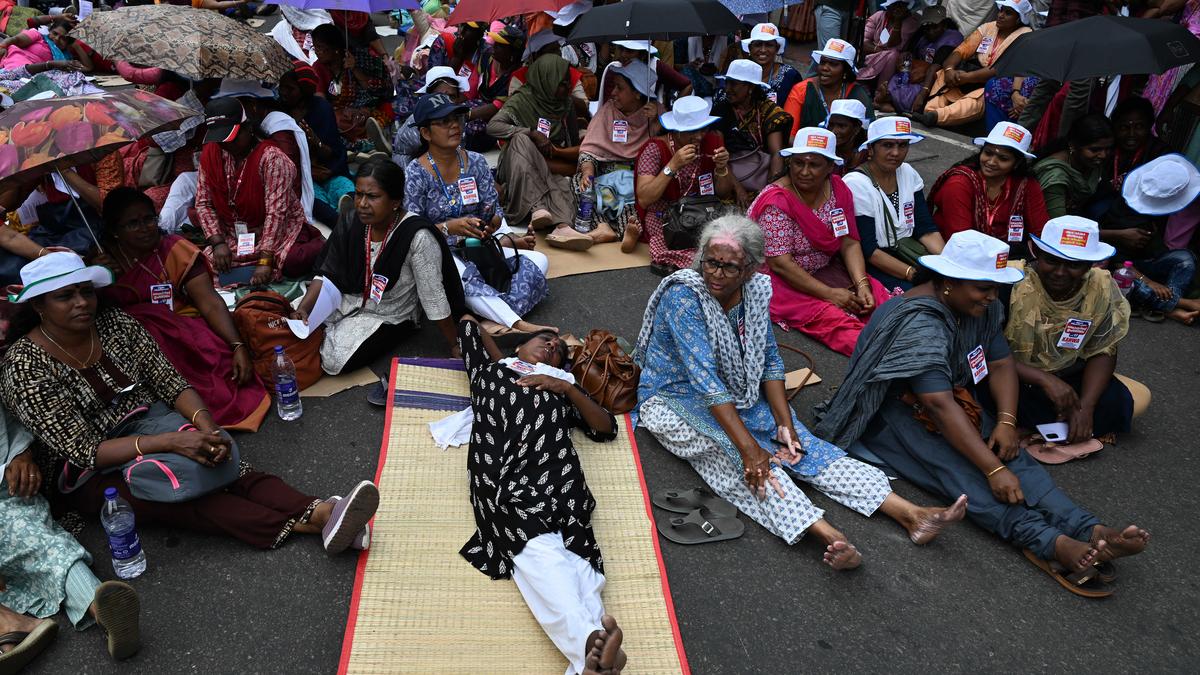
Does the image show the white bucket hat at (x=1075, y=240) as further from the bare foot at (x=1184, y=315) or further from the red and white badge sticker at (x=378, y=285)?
the red and white badge sticker at (x=378, y=285)

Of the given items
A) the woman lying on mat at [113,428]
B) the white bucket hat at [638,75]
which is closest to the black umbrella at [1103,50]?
the white bucket hat at [638,75]

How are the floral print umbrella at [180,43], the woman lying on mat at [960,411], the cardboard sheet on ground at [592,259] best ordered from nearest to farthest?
the woman lying on mat at [960,411], the floral print umbrella at [180,43], the cardboard sheet on ground at [592,259]

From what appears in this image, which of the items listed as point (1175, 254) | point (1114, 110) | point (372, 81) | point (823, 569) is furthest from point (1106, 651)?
point (372, 81)

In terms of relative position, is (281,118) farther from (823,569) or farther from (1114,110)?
(1114,110)

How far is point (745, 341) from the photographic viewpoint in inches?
151

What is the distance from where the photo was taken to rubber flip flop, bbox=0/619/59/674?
272 centimetres

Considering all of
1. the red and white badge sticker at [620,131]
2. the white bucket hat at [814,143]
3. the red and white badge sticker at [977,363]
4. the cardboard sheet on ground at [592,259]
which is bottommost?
the cardboard sheet on ground at [592,259]

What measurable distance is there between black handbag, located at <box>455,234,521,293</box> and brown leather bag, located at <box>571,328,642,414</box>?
1.06 metres

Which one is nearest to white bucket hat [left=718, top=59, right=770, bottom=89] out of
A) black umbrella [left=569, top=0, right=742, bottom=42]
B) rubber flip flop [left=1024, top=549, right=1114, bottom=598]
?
black umbrella [left=569, top=0, right=742, bottom=42]

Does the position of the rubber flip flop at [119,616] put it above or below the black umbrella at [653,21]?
below

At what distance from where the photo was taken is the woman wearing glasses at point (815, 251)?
16.4ft

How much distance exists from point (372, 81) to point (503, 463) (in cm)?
510

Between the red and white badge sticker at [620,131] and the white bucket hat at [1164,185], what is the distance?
11.5ft

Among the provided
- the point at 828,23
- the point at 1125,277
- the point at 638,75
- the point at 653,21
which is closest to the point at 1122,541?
the point at 1125,277
